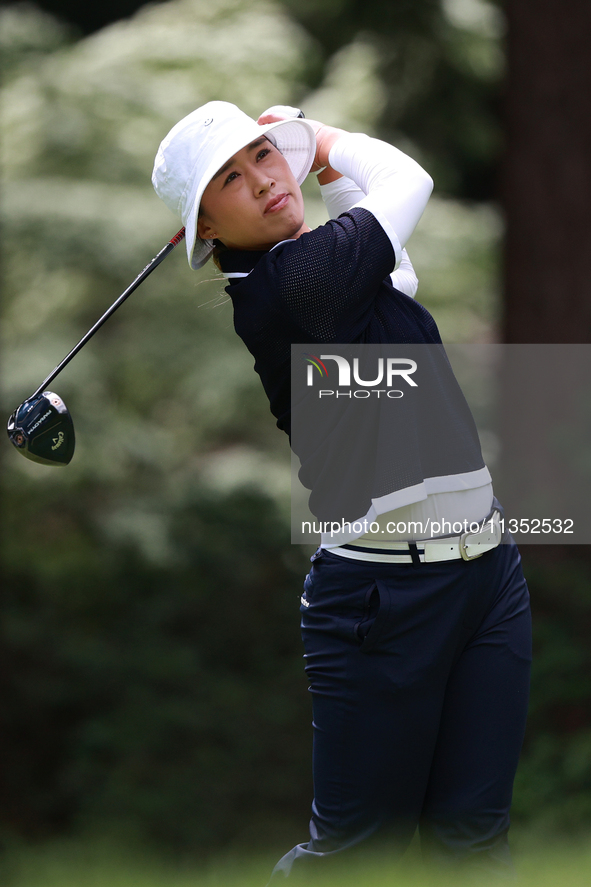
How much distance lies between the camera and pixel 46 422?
2.25 m

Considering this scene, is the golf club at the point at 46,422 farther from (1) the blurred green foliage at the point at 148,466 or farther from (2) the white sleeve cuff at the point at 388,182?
(1) the blurred green foliage at the point at 148,466

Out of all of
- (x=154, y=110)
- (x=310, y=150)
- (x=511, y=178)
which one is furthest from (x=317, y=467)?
(x=154, y=110)

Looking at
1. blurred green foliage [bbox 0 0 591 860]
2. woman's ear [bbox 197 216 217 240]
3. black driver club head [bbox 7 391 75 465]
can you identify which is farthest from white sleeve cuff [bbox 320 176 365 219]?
blurred green foliage [bbox 0 0 591 860]

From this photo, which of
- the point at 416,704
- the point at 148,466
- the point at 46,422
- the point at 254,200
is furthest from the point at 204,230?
the point at 148,466

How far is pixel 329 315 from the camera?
1881mm

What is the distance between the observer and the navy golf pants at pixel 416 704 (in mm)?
1994

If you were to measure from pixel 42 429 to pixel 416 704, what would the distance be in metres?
1.03

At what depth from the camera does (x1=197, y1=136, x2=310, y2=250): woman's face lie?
199 centimetres

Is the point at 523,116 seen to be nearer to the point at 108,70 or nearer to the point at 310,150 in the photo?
the point at 108,70

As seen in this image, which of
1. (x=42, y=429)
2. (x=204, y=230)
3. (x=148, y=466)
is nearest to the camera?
(x=204, y=230)

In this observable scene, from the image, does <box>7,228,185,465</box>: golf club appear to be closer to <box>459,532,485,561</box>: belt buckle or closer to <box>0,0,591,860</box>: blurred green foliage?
<box>459,532,485,561</box>: belt buckle

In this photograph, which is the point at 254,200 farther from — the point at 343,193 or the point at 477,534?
the point at 477,534

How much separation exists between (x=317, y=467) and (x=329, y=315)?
1.21ft

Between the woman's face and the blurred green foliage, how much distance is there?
3.31 m
